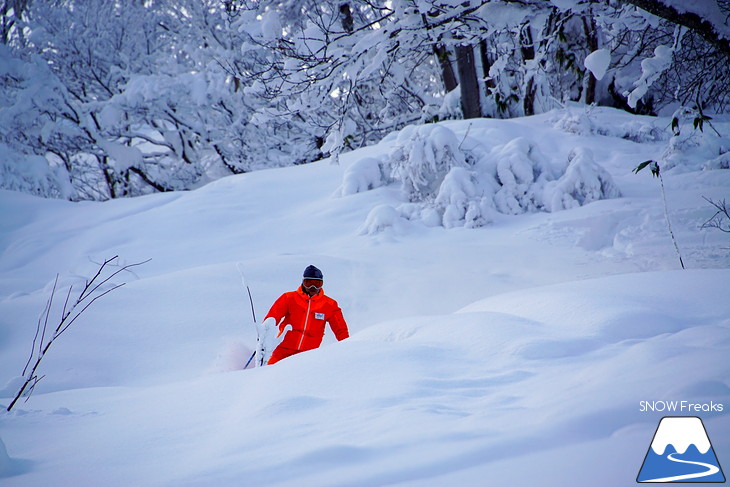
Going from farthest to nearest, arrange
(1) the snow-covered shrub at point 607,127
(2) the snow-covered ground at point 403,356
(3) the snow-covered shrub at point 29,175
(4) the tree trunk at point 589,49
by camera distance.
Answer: (3) the snow-covered shrub at point 29,175, (4) the tree trunk at point 589,49, (1) the snow-covered shrub at point 607,127, (2) the snow-covered ground at point 403,356

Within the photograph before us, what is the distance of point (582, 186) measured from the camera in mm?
6781

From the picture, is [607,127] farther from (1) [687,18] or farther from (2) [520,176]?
(1) [687,18]

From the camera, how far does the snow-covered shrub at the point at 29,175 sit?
10.7m

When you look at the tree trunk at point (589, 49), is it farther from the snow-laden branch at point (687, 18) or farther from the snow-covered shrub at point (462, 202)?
the snow-laden branch at point (687, 18)

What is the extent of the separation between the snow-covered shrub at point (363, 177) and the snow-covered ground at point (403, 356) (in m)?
0.78

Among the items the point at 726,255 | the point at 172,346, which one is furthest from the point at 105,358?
the point at 726,255

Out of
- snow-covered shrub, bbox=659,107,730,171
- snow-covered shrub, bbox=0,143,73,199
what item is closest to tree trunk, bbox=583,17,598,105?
snow-covered shrub, bbox=659,107,730,171

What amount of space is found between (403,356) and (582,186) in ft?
19.1

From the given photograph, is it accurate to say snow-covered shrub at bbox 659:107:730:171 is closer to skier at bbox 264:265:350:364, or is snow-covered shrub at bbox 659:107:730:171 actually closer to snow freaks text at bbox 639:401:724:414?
skier at bbox 264:265:350:364

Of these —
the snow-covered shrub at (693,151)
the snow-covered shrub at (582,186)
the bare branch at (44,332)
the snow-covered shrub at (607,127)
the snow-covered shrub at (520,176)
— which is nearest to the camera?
the bare branch at (44,332)

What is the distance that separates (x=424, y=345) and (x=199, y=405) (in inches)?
43.9

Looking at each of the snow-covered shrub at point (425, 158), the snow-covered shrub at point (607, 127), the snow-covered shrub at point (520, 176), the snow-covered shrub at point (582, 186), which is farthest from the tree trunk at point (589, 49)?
the snow-covered shrub at point (425, 158)

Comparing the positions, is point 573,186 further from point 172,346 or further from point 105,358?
point 105,358

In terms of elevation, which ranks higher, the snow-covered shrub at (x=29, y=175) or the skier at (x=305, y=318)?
the snow-covered shrub at (x=29, y=175)
